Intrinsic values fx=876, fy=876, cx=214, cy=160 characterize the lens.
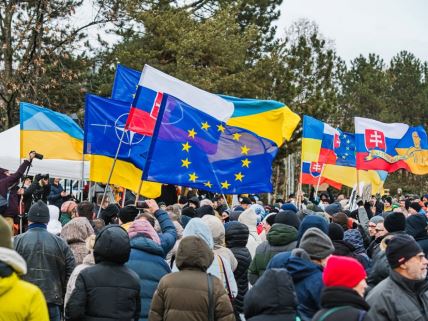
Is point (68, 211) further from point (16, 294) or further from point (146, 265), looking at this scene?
point (16, 294)

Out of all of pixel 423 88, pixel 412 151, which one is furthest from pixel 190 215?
pixel 423 88

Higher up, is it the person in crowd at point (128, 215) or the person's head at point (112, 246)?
the person in crowd at point (128, 215)

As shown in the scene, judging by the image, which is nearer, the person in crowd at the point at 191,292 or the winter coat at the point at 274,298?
the winter coat at the point at 274,298

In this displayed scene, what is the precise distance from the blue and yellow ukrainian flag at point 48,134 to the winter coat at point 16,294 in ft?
33.1

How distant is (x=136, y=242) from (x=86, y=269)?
950 mm

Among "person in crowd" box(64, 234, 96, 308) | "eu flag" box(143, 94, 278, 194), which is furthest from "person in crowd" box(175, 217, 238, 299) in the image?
"eu flag" box(143, 94, 278, 194)

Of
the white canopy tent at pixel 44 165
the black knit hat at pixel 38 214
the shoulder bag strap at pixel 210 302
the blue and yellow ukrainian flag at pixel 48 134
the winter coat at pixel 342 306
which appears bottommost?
the shoulder bag strap at pixel 210 302

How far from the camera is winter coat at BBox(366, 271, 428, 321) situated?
19.1 ft

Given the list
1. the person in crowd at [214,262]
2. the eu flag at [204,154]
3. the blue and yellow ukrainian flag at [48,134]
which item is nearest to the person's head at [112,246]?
the person in crowd at [214,262]

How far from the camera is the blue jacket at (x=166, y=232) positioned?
345 inches

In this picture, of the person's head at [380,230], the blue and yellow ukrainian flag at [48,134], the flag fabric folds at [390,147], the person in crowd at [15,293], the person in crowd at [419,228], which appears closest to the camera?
the person in crowd at [15,293]

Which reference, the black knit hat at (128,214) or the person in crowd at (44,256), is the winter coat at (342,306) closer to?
the person in crowd at (44,256)

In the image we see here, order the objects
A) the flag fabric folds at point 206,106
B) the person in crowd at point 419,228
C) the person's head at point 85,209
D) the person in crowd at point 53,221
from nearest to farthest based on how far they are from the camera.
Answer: the person in crowd at point 419,228
the person's head at point 85,209
the person in crowd at point 53,221
the flag fabric folds at point 206,106

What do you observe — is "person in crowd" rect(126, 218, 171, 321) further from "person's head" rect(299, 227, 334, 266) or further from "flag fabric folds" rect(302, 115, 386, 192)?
"flag fabric folds" rect(302, 115, 386, 192)
